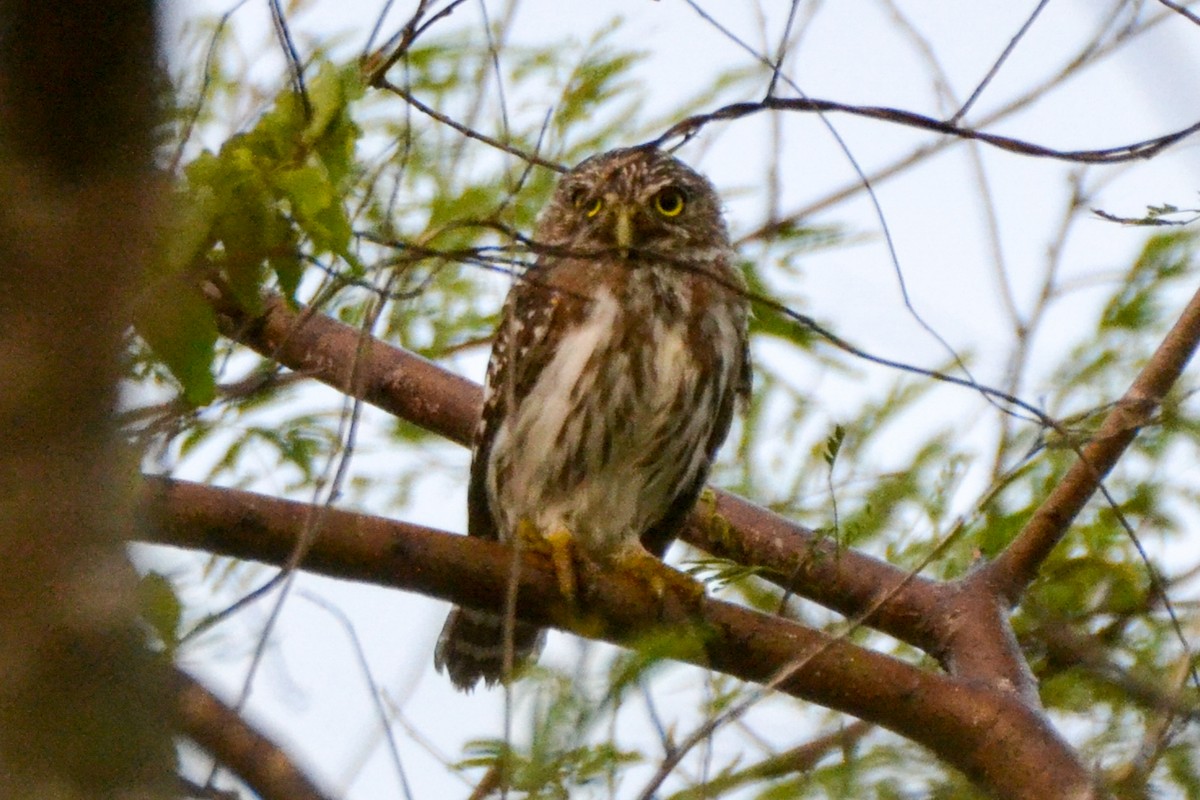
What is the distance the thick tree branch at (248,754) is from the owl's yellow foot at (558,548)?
4.08ft

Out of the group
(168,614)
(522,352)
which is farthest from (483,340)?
(168,614)

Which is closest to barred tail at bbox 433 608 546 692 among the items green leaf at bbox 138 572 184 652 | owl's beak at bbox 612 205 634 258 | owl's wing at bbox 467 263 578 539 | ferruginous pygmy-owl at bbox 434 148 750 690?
ferruginous pygmy-owl at bbox 434 148 750 690

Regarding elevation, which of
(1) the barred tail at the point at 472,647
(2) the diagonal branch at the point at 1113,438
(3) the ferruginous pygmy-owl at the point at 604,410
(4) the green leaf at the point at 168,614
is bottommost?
(4) the green leaf at the point at 168,614

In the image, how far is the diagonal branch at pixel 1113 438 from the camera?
3250 mm

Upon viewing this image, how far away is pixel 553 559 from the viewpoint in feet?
12.0

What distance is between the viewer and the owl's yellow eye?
4.57 metres

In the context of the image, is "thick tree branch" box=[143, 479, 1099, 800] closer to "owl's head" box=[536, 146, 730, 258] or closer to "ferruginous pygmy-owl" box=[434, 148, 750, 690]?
"ferruginous pygmy-owl" box=[434, 148, 750, 690]

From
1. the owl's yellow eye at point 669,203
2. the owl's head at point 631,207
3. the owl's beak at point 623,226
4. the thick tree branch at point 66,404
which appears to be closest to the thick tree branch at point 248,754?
the thick tree branch at point 66,404

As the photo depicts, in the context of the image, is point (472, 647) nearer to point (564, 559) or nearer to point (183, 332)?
point (564, 559)

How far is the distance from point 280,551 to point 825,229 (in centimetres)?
232

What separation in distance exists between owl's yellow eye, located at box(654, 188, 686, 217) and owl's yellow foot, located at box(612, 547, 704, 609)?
1.06 meters

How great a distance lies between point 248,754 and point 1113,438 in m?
2.09

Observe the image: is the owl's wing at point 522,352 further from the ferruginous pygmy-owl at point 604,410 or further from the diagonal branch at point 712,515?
the diagonal branch at point 712,515

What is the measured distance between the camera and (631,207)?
14.7 ft
